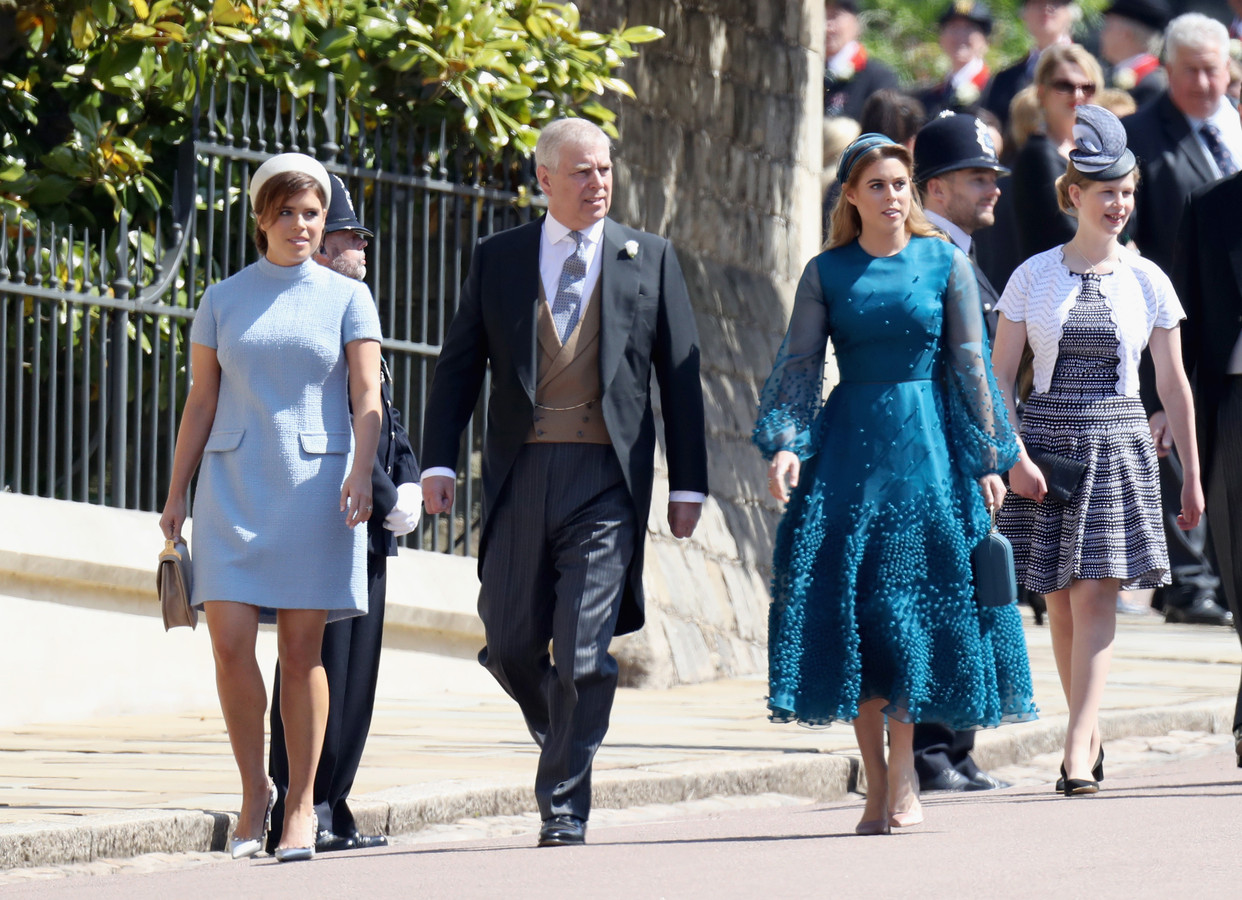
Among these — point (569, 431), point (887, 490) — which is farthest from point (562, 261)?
point (887, 490)

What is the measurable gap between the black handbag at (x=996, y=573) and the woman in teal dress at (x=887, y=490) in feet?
0.13

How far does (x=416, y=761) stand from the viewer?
25.5ft

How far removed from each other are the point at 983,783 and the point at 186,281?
12.2ft

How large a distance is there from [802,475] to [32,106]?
16.1ft

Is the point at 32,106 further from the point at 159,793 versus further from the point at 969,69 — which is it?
the point at 969,69

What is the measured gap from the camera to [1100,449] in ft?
23.5

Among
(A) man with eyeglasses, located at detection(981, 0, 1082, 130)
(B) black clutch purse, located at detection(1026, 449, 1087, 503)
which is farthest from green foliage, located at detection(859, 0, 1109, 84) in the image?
(B) black clutch purse, located at detection(1026, 449, 1087, 503)

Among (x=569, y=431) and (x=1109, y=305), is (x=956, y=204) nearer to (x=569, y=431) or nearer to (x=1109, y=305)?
(x=1109, y=305)

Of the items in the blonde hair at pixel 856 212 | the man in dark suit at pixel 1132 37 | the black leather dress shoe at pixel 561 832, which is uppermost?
the man in dark suit at pixel 1132 37

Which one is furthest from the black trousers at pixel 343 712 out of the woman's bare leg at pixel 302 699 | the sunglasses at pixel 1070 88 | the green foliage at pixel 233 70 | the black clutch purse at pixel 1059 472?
the sunglasses at pixel 1070 88

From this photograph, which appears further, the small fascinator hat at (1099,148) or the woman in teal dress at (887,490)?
the small fascinator hat at (1099,148)

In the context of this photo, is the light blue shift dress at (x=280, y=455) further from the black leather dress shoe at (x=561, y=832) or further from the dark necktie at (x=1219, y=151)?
the dark necktie at (x=1219, y=151)

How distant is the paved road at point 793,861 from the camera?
5.29 meters

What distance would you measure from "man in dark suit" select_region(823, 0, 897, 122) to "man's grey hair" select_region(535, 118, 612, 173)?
27.0 feet
